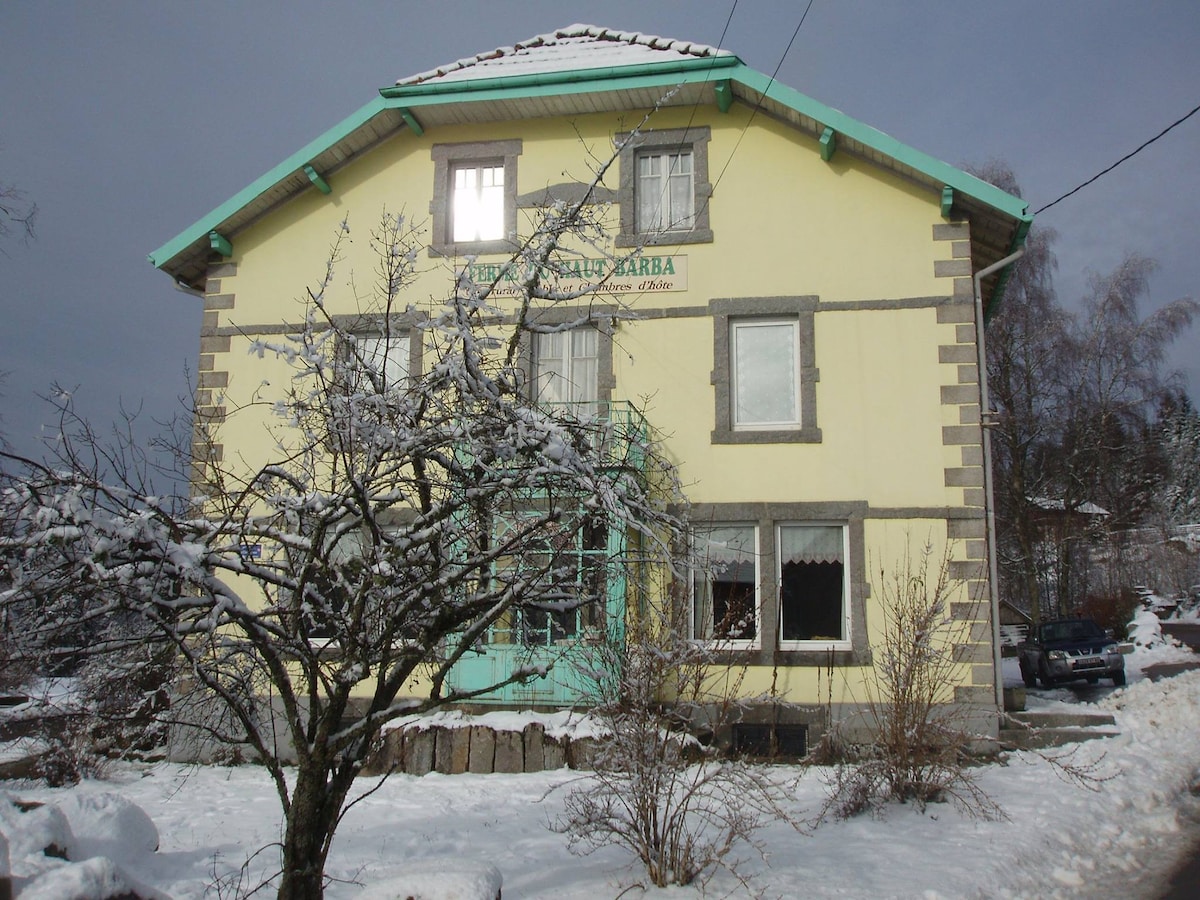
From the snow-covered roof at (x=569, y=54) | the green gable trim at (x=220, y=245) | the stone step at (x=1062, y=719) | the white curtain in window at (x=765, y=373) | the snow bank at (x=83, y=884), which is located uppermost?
the snow-covered roof at (x=569, y=54)

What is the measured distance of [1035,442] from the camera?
97.6 feet

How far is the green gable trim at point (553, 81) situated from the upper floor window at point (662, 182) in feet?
2.90

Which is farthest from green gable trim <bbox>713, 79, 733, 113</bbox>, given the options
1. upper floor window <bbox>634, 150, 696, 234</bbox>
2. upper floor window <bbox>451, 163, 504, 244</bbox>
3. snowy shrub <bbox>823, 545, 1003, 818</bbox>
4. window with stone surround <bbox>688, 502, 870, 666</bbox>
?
snowy shrub <bbox>823, 545, 1003, 818</bbox>

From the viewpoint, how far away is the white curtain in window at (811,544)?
12.8 meters

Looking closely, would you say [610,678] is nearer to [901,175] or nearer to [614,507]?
[614,507]

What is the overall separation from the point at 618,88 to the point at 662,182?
1.44 metres

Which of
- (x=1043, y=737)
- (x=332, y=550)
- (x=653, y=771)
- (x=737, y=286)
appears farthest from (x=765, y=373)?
(x=332, y=550)

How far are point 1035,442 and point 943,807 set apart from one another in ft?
76.8

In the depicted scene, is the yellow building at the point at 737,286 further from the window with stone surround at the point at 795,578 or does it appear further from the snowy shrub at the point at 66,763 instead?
the snowy shrub at the point at 66,763

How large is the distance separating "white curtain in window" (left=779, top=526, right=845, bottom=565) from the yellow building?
29 millimetres

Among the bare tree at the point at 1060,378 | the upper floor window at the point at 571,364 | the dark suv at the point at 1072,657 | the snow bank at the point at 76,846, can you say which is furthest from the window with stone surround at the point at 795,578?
the bare tree at the point at 1060,378

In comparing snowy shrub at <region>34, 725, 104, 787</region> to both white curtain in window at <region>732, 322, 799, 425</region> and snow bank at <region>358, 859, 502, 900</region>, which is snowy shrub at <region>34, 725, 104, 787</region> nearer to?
snow bank at <region>358, 859, 502, 900</region>

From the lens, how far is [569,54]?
1407 centimetres

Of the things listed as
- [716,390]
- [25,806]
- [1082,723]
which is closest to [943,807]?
[1082,723]
